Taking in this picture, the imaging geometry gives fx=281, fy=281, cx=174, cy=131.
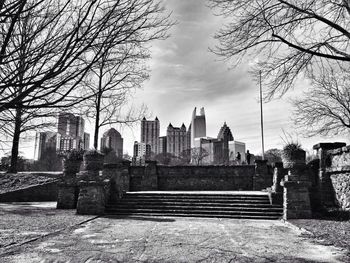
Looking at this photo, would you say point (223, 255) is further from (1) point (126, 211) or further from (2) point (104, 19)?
Result: (1) point (126, 211)

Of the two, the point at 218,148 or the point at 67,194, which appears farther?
the point at 218,148

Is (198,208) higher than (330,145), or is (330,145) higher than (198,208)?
(330,145)

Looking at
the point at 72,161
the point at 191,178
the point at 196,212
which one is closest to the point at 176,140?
the point at 191,178

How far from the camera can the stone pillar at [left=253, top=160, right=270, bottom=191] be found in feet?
52.5

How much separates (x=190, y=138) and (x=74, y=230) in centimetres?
10923

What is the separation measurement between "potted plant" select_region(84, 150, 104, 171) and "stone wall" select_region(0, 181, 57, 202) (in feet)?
22.2

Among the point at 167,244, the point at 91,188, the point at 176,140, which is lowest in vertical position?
the point at 167,244

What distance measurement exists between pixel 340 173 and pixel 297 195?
2.49 meters

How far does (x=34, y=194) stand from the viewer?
16.5 m

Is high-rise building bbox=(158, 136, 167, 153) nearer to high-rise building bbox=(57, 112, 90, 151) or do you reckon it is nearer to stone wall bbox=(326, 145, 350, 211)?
high-rise building bbox=(57, 112, 90, 151)

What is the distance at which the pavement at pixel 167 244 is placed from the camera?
16.4ft

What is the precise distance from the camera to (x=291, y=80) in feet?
27.0

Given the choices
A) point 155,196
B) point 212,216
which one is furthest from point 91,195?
point 212,216

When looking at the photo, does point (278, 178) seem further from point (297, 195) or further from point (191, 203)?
point (191, 203)
